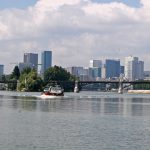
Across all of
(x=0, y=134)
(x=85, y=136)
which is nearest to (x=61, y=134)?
(x=85, y=136)

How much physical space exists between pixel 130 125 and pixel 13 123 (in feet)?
42.8

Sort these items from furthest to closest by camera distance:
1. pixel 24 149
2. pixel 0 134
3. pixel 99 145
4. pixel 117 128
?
pixel 117 128 < pixel 0 134 < pixel 99 145 < pixel 24 149

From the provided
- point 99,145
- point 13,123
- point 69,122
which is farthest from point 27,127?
point 99,145

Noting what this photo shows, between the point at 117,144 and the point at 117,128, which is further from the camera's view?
the point at 117,128

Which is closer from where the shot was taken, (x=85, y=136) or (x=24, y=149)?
(x=24, y=149)

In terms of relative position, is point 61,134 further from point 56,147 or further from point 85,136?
point 56,147

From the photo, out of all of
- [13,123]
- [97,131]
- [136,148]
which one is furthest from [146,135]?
[13,123]

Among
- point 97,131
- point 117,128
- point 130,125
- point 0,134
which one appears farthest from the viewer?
point 130,125

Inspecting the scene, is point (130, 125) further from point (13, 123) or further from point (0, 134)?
point (0, 134)

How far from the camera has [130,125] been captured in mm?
59906

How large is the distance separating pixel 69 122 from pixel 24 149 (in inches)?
911

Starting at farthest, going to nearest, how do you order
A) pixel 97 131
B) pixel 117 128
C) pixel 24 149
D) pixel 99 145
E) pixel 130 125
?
pixel 130 125
pixel 117 128
pixel 97 131
pixel 99 145
pixel 24 149

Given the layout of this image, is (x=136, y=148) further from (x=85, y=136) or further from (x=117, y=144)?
(x=85, y=136)

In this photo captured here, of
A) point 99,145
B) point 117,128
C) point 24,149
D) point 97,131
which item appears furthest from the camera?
point 117,128
